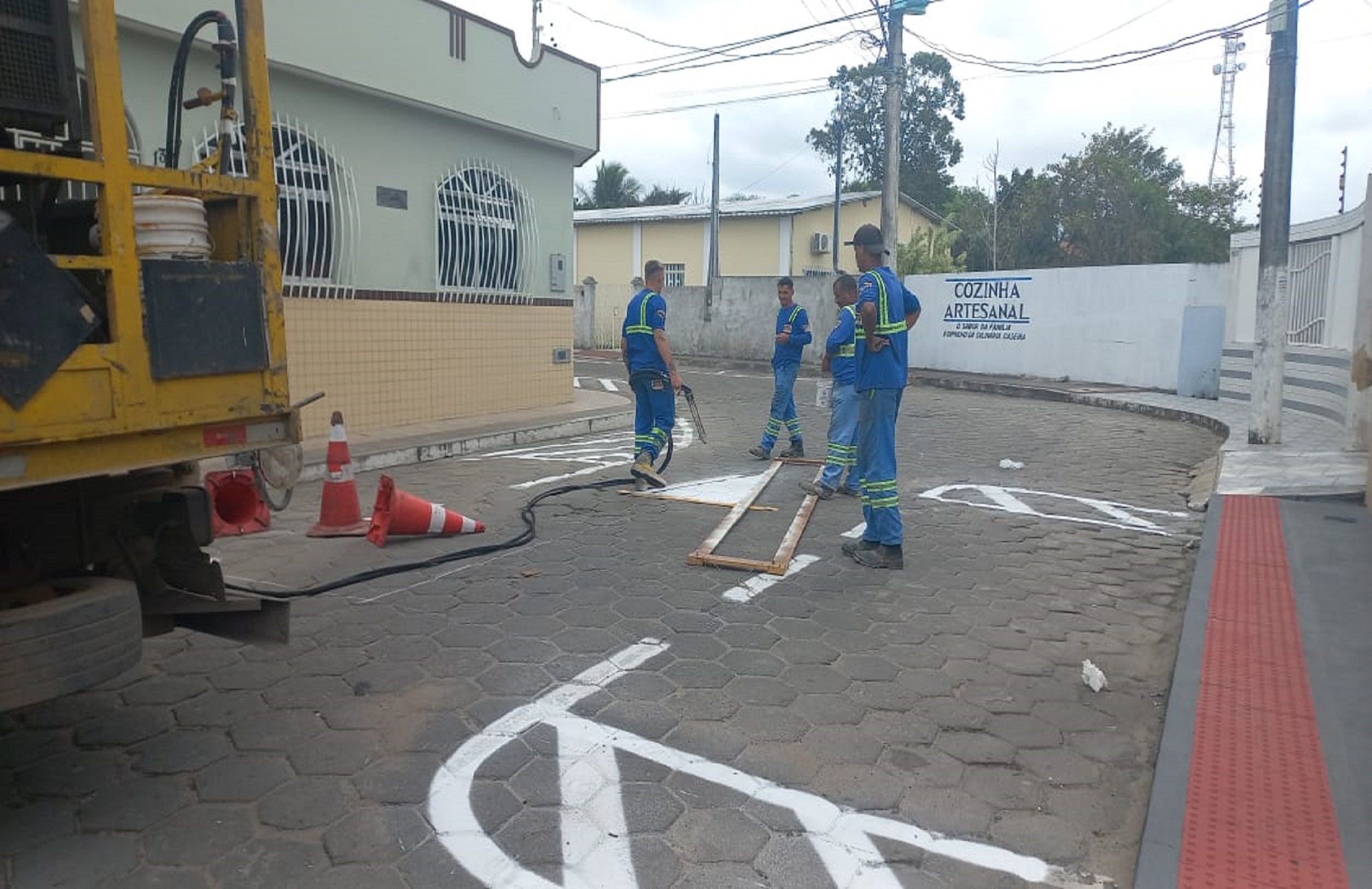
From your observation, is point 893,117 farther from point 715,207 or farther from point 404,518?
point 404,518

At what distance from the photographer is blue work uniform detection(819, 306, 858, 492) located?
7.63 m

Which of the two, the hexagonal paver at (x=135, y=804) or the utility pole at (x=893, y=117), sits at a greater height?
the utility pole at (x=893, y=117)

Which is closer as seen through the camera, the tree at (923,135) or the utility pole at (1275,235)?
the utility pole at (1275,235)

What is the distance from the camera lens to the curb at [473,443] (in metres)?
8.60

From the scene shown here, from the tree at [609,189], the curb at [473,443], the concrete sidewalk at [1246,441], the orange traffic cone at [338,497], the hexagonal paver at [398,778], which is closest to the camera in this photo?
the hexagonal paver at [398,778]

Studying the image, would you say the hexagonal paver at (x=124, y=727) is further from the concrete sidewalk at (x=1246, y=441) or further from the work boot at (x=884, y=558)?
the concrete sidewalk at (x=1246, y=441)

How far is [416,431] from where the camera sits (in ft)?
32.9

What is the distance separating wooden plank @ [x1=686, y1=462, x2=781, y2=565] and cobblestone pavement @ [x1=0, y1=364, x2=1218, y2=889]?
0.14 m

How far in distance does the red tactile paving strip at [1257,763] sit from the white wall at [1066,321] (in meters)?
12.8

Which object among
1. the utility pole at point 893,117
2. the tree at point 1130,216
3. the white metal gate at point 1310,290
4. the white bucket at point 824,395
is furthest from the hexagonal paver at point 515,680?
the tree at point 1130,216

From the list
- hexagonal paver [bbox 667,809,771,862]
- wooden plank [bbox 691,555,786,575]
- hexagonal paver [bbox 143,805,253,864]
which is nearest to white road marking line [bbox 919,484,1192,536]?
wooden plank [bbox 691,555,786,575]

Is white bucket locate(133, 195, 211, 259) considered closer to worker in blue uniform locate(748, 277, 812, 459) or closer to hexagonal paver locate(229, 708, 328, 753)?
hexagonal paver locate(229, 708, 328, 753)

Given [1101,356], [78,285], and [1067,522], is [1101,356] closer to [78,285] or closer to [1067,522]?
[1067,522]

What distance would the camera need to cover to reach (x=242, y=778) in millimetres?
3158
